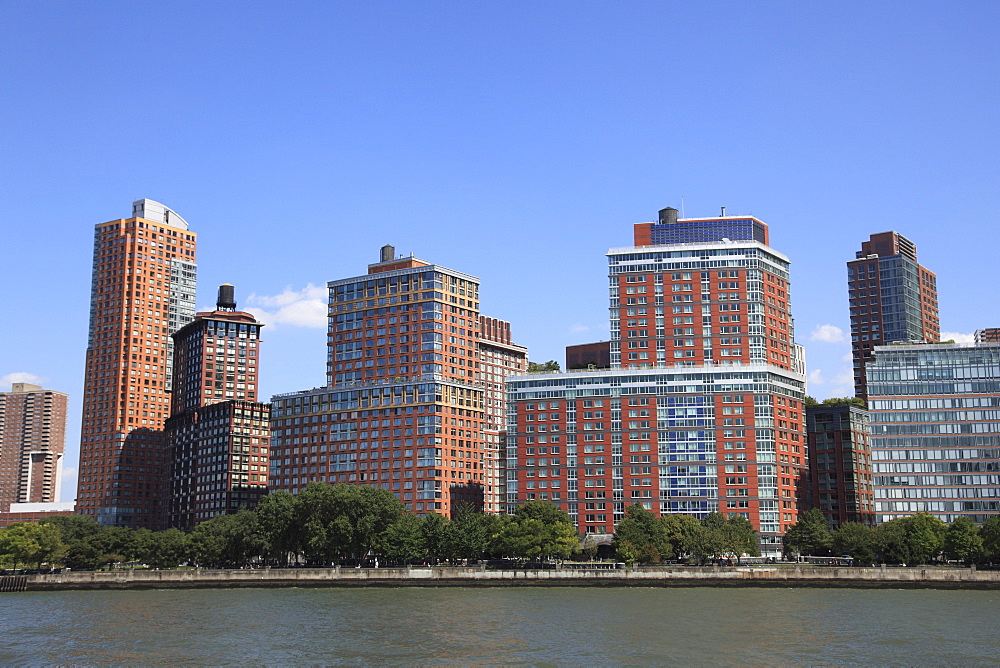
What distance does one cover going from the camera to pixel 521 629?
118 m

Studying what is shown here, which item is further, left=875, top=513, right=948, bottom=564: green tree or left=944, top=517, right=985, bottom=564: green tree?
left=875, top=513, right=948, bottom=564: green tree

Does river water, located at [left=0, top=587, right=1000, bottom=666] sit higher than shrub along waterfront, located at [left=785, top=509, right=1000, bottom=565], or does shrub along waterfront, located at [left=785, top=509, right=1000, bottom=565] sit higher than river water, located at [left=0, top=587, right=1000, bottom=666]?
shrub along waterfront, located at [left=785, top=509, right=1000, bottom=565]

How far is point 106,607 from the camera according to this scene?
15562 centimetres

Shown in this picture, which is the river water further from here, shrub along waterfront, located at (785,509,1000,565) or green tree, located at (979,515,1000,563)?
shrub along waterfront, located at (785,509,1000,565)

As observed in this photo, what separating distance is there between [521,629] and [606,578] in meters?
69.1

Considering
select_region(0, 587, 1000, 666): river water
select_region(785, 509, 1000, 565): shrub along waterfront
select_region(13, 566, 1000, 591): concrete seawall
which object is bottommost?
select_region(0, 587, 1000, 666): river water

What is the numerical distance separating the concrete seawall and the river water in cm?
659

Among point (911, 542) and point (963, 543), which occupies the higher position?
point (911, 542)

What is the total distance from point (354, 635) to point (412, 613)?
22.2 metres

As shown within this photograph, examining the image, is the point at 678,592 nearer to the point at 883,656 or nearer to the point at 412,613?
the point at 412,613

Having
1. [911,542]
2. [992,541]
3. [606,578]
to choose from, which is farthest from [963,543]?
[606,578]

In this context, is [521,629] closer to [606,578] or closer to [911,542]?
[606,578]

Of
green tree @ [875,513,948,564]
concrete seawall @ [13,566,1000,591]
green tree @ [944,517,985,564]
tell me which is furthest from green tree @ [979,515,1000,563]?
concrete seawall @ [13,566,1000,591]

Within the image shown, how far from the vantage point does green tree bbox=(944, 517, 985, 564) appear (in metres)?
183
